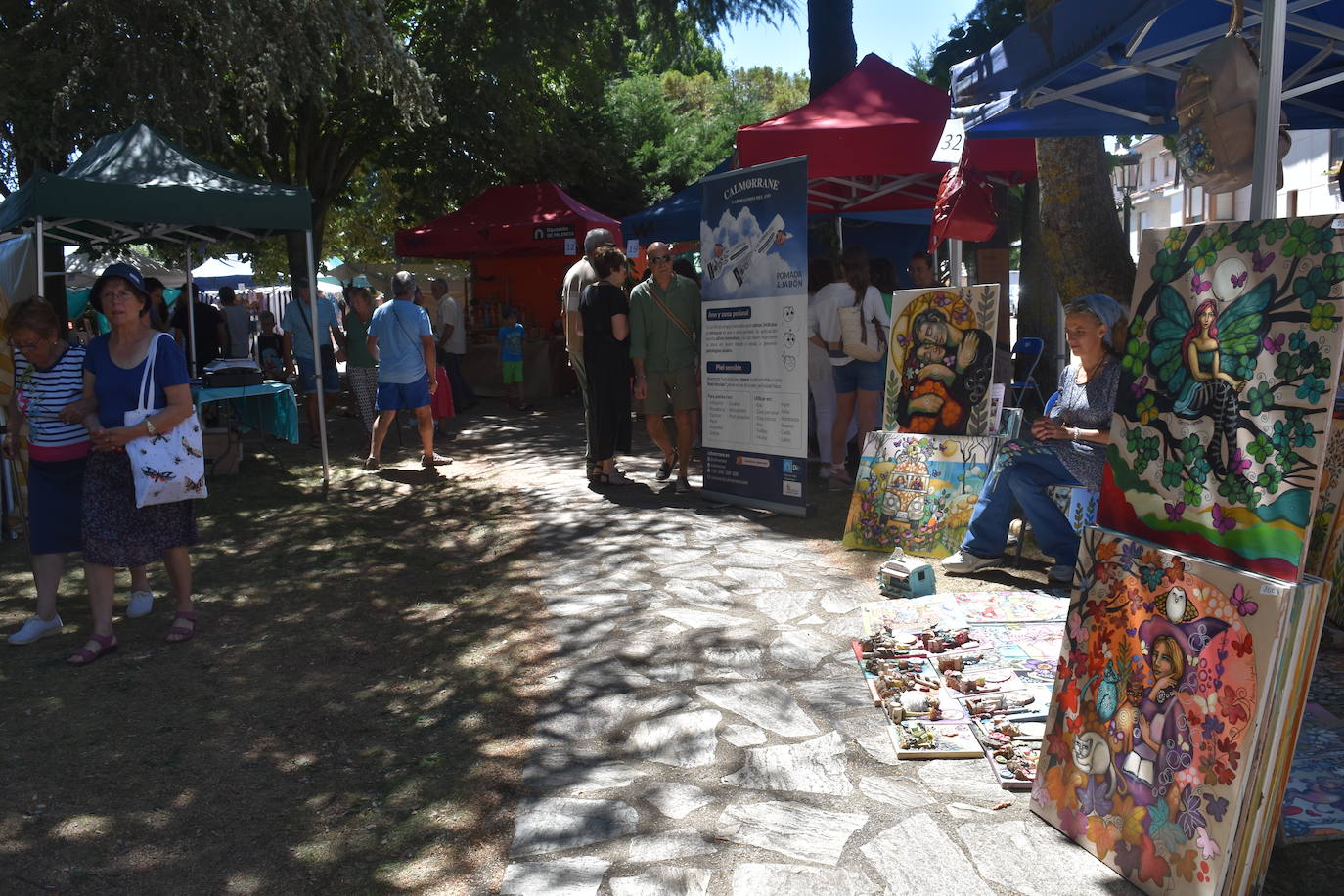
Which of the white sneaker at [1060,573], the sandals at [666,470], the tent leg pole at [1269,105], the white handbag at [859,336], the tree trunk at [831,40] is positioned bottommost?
the white sneaker at [1060,573]

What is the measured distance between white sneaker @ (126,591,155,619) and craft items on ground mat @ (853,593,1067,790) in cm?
377

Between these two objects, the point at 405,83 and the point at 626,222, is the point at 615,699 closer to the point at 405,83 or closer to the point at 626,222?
the point at 405,83

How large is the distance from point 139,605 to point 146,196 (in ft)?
11.9

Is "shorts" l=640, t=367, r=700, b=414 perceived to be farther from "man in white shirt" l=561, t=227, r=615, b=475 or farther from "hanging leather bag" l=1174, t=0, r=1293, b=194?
"hanging leather bag" l=1174, t=0, r=1293, b=194

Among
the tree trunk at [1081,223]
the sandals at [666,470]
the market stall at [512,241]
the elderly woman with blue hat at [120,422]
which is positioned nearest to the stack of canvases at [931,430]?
the tree trunk at [1081,223]

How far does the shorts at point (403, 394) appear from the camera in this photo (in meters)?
10.2

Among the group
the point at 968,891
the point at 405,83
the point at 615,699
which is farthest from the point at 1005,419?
the point at 405,83

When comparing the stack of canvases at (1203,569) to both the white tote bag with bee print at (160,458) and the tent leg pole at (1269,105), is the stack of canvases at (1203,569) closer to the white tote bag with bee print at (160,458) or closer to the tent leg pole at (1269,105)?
the tent leg pole at (1269,105)

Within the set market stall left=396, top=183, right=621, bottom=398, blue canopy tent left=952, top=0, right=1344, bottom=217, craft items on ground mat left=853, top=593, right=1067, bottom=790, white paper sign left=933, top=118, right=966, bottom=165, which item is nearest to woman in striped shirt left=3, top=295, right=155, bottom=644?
craft items on ground mat left=853, top=593, right=1067, bottom=790

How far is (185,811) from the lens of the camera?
3793mm

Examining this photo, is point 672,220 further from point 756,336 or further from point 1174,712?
point 1174,712

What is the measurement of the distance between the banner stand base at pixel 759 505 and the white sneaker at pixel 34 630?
14.5ft

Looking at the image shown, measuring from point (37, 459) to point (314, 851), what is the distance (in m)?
2.93

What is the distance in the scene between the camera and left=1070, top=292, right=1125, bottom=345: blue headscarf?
17.7 ft
